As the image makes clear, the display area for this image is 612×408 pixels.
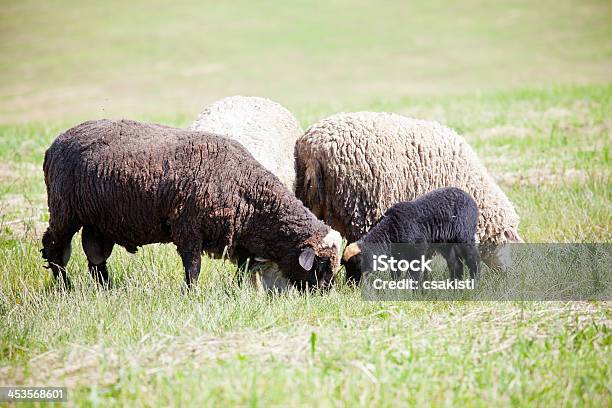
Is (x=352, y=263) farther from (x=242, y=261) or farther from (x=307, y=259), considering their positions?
(x=242, y=261)

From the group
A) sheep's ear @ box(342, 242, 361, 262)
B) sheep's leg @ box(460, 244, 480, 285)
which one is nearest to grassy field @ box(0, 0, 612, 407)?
sheep's ear @ box(342, 242, 361, 262)

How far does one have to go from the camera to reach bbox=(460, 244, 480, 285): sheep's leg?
23.8ft

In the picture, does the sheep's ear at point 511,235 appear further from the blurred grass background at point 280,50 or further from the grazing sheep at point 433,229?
the blurred grass background at point 280,50

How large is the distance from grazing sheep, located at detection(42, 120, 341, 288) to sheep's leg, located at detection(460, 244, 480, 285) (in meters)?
1.12

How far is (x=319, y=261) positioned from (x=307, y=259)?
0.65 feet

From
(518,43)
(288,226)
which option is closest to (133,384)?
(288,226)

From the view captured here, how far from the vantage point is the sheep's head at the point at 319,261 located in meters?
6.92

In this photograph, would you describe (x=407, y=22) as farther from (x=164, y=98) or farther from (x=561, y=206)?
(x=561, y=206)

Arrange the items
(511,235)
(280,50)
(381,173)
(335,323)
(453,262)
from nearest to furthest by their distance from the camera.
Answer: (335,323), (453,262), (381,173), (511,235), (280,50)

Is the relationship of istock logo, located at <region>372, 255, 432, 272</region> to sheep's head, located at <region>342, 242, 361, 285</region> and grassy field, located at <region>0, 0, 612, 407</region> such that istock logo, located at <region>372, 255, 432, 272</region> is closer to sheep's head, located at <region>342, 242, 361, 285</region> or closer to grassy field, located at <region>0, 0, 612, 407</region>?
sheep's head, located at <region>342, 242, 361, 285</region>

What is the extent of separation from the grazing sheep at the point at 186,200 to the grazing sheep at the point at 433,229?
0.97 ft

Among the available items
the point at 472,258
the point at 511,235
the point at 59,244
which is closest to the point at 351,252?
the point at 472,258

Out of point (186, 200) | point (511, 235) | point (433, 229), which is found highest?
point (186, 200)

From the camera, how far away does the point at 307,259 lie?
6871 millimetres
